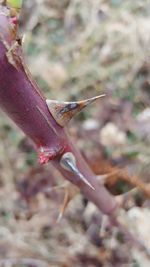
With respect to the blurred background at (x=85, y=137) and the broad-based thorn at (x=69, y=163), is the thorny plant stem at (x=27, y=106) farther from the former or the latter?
the blurred background at (x=85, y=137)

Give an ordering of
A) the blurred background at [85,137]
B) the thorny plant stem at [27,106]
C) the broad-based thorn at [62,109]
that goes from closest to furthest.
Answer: the thorny plant stem at [27,106], the broad-based thorn at [62,109], the blurred background at [85,137]

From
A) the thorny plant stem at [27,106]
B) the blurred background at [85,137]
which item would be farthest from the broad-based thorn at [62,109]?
the blurred background at [85,137]

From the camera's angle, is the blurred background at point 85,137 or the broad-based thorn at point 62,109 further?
the blurred background at point 85,137

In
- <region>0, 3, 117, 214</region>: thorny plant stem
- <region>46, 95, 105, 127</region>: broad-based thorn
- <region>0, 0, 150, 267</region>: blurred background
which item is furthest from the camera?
<region>0, 0, 150, 267</region>: blurred background

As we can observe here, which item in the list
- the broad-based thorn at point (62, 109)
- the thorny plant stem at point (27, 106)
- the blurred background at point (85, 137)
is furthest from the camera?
the blurred background at point (85, 137)

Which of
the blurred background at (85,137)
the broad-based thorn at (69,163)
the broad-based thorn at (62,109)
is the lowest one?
the blurred background at (85,137)

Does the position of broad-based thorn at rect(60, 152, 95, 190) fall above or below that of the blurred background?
above

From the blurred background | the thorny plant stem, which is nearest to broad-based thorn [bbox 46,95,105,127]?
the thorny plant stem

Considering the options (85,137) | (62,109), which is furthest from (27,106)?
(85,137)

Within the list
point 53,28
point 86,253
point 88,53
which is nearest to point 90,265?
point 86,253

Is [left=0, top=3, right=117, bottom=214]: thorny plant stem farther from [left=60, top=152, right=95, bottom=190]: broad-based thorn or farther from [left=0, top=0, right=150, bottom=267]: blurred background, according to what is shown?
[left=0, top=0, right=150, bottom=267]: blurred background
